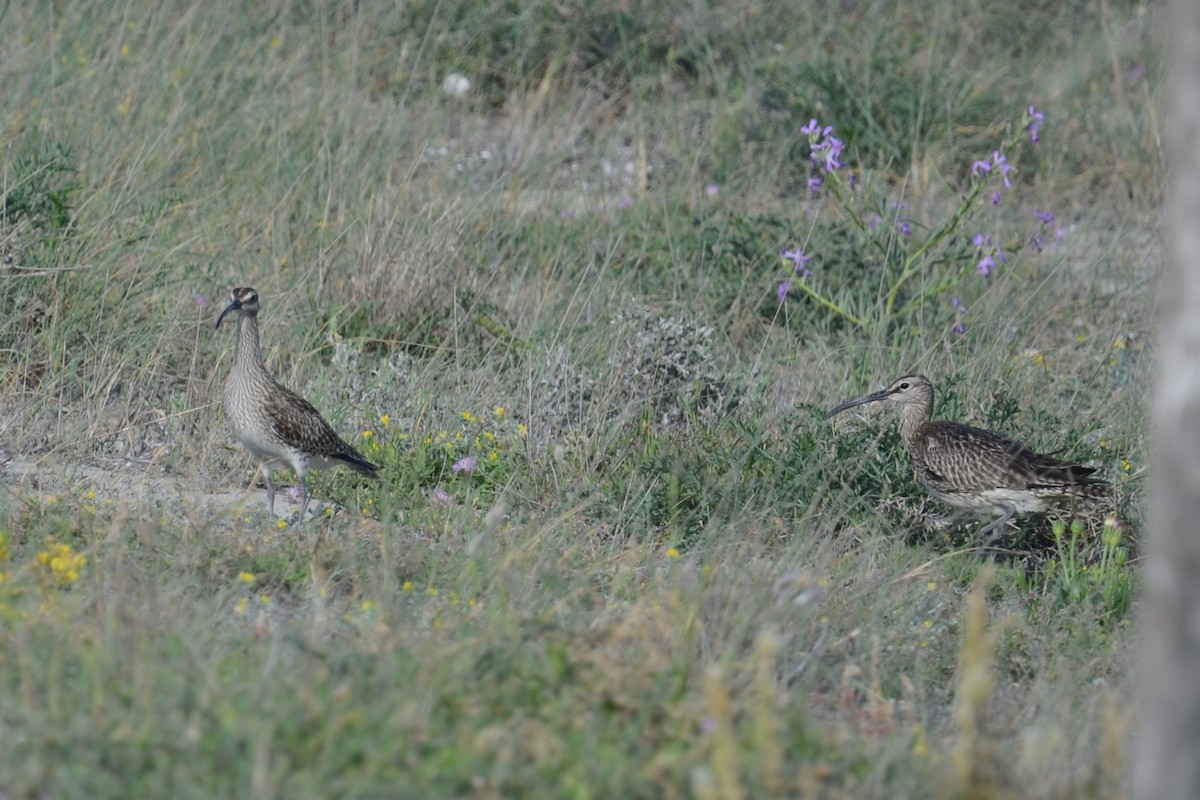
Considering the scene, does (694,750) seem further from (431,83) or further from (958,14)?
(958,14)

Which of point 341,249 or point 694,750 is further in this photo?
point 341,249

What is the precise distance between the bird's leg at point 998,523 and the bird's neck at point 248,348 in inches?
122

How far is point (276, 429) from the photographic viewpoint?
246 inches

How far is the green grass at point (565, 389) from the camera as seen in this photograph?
3605mm

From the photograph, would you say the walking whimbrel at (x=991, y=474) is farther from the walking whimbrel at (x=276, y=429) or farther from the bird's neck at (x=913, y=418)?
the walking whimbrel at (x=276, y=429)

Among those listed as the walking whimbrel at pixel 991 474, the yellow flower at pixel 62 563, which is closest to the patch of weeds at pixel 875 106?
the walking whimbrel at pixel 991 474

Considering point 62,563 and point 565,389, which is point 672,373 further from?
point 62,563

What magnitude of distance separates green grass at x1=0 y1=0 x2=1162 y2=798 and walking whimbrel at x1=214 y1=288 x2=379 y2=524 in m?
0.22

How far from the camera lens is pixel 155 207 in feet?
27.1

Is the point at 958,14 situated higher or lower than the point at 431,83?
higher

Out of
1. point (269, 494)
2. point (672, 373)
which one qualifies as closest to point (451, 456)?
point (269, 494)

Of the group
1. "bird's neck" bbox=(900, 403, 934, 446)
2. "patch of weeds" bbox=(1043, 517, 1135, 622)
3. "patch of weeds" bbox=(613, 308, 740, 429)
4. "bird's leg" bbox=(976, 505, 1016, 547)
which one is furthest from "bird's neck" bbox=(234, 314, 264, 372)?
"patch of weeds" bbox=(1043, 517, 1135, 622)

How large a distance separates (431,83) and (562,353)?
4.34 metres

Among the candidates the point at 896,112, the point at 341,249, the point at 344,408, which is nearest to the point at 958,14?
the point at 896,112
